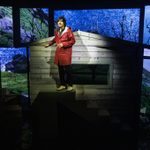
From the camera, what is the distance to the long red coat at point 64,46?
263 inches

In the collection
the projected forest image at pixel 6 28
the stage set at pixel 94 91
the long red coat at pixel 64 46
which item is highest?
the projected forest image at pixel 6 28

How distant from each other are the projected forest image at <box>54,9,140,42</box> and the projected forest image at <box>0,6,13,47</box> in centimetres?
147

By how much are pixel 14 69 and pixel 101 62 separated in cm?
292

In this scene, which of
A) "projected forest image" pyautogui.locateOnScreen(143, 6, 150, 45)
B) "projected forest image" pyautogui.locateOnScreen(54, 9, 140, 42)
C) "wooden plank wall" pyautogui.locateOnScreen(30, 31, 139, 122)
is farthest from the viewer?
"projected forest image" pyautogui.locateOnScreen(54, 9, 140, 42)

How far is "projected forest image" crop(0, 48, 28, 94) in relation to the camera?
8250mm

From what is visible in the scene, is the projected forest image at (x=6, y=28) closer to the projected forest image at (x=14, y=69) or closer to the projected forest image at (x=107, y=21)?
the projected forest image at (x=14, y=69)

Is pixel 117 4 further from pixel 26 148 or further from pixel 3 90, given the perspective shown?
pixel 26 148

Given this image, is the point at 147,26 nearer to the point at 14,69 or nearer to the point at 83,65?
the point at 83,65

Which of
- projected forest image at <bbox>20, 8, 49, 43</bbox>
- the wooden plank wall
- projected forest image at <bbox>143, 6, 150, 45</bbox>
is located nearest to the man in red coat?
the wooden plank wall

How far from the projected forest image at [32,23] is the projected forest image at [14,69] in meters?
0.49

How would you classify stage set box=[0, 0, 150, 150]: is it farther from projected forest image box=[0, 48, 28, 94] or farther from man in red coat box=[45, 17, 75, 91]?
man in red coat box=[45, 17, 75, 91]

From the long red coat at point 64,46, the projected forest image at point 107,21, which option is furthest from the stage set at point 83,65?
the long red coat at point 64,46

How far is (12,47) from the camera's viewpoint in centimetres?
821

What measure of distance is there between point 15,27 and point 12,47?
0.65 meters
